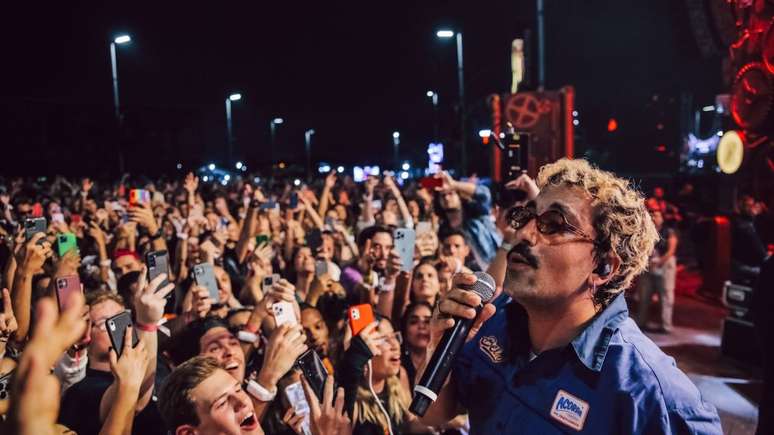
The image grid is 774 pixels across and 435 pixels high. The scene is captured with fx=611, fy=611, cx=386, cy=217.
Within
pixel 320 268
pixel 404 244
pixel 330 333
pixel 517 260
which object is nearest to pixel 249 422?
pixel 517 260

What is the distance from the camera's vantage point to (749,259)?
26.3 ft

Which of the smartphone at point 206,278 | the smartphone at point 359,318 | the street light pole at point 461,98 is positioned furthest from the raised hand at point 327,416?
the street light pole at point 461,98

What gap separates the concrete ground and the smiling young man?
185 inches

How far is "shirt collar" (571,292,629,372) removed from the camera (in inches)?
72.0

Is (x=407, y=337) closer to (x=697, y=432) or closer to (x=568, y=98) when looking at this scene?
(x=697, y=432)

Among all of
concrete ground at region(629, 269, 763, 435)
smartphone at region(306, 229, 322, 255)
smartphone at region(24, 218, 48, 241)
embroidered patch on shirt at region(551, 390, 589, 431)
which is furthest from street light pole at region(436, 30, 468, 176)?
embroidered patch on shirt at region(551, 390, 589, 431)

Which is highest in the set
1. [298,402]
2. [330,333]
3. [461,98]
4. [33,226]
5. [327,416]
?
[461,98]

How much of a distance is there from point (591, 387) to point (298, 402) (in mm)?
1809

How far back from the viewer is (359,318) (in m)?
3.39

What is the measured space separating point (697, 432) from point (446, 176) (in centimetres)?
341

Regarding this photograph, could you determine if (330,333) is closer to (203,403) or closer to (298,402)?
(298,402)

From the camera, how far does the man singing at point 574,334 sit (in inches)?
68.7

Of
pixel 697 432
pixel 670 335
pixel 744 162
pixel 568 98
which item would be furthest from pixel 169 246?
pixel 744 162

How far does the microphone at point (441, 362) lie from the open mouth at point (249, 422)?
3.12ft
